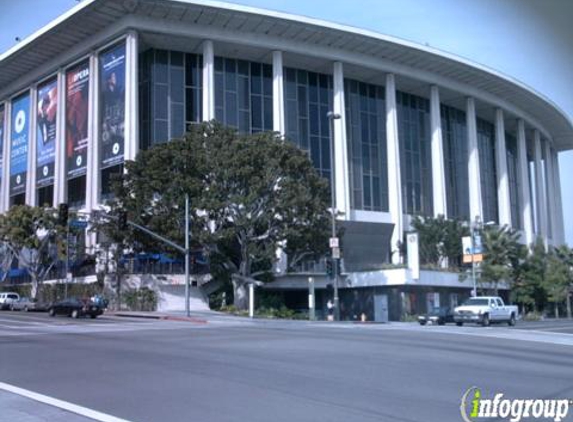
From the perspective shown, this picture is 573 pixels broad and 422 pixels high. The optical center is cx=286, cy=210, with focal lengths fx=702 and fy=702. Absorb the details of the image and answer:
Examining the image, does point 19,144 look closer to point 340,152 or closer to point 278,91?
point 278,91

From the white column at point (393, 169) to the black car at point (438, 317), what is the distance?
69.1ft

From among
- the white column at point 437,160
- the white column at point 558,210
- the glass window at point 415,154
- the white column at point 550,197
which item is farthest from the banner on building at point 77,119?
the white column at point 558,210

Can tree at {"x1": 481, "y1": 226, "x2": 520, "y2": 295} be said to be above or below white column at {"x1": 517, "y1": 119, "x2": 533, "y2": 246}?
below

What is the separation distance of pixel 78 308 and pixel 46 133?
3231cm

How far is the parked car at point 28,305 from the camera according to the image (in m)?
59.0

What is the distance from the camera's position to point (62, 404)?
11.0 meters

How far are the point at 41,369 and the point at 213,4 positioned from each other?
166 ft

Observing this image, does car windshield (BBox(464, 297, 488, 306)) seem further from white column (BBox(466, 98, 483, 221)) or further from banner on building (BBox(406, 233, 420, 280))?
white column (BBox(466, 98, 483, 221))

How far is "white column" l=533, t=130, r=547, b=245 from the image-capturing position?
3703 inches

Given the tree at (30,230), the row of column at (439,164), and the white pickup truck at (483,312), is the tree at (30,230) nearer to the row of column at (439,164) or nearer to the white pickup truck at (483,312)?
the row of column at (439,164)

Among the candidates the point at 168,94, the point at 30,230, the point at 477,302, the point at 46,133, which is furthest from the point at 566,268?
the point at 46,133

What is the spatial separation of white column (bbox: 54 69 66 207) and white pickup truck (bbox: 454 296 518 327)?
136ft

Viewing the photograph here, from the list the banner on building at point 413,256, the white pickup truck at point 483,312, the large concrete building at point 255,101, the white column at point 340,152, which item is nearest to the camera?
the white pickup truck at point 483,312

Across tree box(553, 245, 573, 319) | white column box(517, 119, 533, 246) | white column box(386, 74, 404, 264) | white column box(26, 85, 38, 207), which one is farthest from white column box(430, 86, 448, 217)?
white column box(26, 85, 38, 207)
